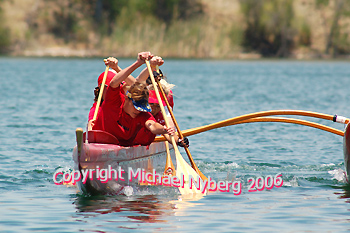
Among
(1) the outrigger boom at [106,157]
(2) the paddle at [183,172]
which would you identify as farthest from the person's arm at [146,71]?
(1) the outrigger boom at [106,157]

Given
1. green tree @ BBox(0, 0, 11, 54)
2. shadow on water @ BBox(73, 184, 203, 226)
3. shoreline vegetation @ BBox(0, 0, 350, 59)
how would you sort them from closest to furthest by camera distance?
shadow on water @ BBox(73, 184, 203, 226) → shoreline vegetation @ BBox(0, 0, 350, 59) → green tree @ BBox(0, 0, 11, 54)

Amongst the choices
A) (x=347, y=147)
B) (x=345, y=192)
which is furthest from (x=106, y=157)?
(x=347, y=147)

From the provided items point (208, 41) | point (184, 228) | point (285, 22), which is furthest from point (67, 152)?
point (285, 22)

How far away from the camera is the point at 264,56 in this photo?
64.9m

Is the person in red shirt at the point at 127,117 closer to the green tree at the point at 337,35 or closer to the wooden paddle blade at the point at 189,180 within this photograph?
the wooden paddle blade at the point at 189,180

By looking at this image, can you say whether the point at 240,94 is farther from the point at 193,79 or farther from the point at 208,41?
the point at 208,41

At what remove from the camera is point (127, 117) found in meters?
8.81

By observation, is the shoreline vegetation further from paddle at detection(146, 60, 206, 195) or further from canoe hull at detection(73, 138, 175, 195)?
canoe hull at detection(73, 138, 175, 195)

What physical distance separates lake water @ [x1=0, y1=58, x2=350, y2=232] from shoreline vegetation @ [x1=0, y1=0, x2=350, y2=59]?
97.8 ft

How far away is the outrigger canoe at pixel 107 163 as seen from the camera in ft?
27.1

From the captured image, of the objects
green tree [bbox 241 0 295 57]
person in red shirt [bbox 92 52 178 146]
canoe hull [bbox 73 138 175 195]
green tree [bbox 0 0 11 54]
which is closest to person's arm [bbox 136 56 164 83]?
person in red shirt [bbox 92 52 178 146]

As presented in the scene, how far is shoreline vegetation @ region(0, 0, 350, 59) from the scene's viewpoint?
54.2 m

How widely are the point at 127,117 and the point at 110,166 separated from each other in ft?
2.56

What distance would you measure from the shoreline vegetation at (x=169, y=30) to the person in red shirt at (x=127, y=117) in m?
44.3
